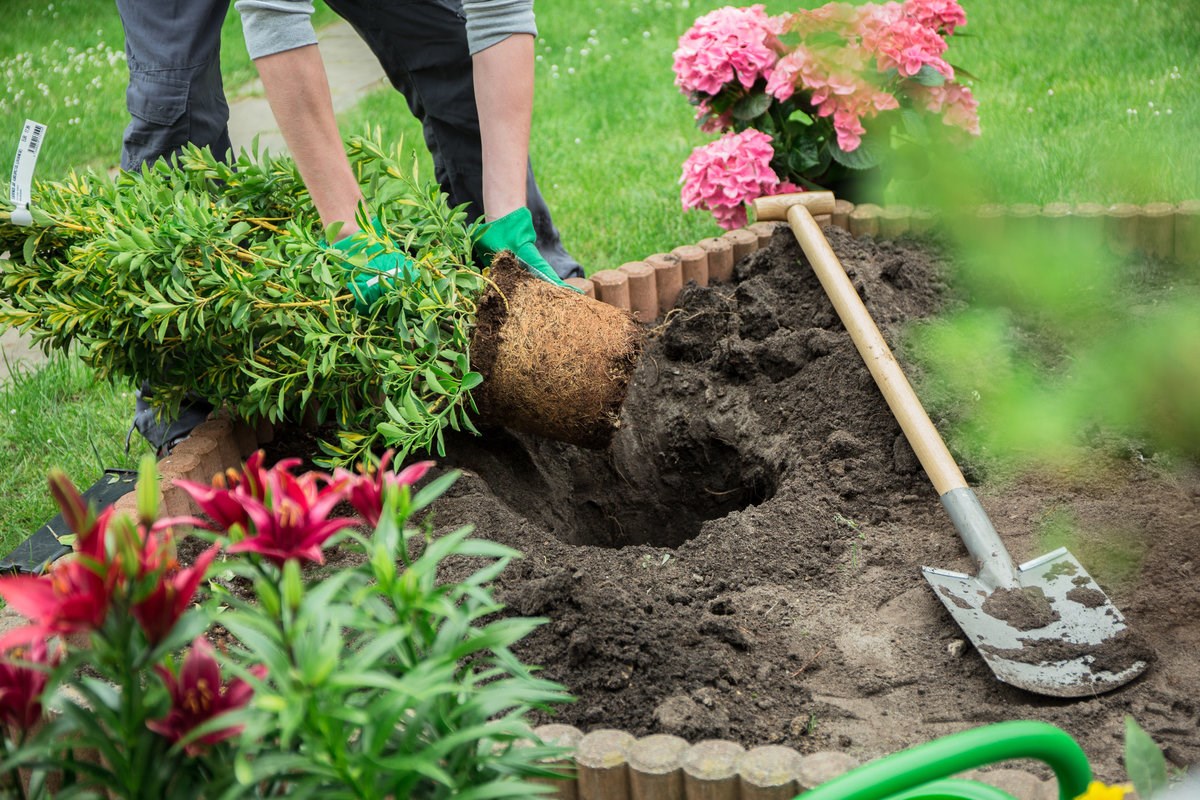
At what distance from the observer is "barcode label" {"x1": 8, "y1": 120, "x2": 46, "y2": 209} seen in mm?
2373

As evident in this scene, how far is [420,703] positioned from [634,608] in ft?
3.07

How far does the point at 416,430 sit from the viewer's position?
230 cm

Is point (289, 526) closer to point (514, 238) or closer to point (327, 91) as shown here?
point (327, 91)

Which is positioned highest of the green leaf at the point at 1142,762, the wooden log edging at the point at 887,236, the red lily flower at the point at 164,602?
the red lily flower at the point at 164,602

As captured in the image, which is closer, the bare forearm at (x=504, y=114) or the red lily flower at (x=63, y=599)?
the red lily flower at (x=63, y=599)

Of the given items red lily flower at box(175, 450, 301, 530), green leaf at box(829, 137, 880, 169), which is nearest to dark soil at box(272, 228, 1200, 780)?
green leaf at box(829, 137, 880, 169)

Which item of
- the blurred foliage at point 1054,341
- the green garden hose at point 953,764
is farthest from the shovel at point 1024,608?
the green garden hose at point 953,764

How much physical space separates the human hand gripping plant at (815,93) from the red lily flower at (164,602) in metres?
2.70

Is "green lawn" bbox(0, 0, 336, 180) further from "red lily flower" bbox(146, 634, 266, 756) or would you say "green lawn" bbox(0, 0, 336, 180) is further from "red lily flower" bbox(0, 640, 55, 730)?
"red lily flower" bbox(146, 634, 266, 756)

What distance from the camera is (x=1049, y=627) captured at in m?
1.94

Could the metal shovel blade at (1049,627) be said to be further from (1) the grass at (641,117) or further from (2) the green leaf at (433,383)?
(2) the green leaf at (433,383)

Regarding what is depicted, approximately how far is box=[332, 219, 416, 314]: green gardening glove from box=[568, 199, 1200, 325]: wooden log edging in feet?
2.38

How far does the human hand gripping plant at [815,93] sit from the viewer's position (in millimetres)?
3330

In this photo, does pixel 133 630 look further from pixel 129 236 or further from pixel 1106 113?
pixel 1106 113
